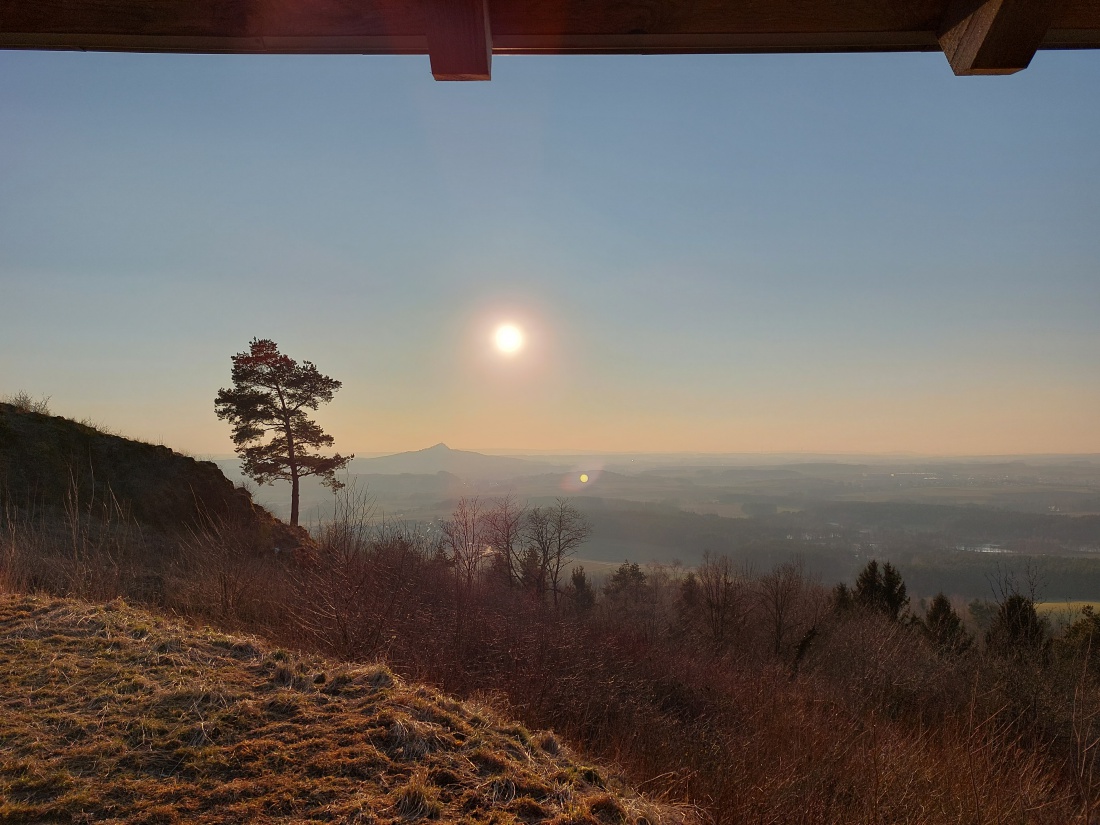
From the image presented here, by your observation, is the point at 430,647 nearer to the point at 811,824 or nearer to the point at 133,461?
the point at 811,824

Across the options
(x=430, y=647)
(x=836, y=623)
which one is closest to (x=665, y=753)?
(x=430, y=647)

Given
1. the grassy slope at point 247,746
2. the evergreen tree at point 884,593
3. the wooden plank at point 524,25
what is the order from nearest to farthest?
the wooden plank at point 524,25
the grassy slope at point 247,746
the evergreen tree at point 884,593

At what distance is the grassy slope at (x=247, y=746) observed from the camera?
2953 millimetres

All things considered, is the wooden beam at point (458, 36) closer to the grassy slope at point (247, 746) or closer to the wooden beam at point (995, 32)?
the wooden beam at point (995, 32)

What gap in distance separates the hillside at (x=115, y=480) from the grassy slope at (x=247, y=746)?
12.4m

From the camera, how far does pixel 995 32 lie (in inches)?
61.6

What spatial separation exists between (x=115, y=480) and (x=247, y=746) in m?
20.6

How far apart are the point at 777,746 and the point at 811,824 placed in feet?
29.1

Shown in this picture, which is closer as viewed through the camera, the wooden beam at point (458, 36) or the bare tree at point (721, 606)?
the wooden beam at point (458, 36)

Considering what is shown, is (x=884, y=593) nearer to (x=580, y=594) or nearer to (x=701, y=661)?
(x=701, y=661)

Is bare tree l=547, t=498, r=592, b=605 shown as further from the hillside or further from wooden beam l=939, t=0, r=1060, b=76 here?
wooden beam l=939, t=0, r=1060, b=76

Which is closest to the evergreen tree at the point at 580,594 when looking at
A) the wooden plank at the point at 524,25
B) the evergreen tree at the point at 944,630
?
the evergreen tree at the point at 944,630

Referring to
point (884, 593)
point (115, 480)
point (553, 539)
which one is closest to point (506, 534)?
point (553, 539)

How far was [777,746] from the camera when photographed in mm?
13617
